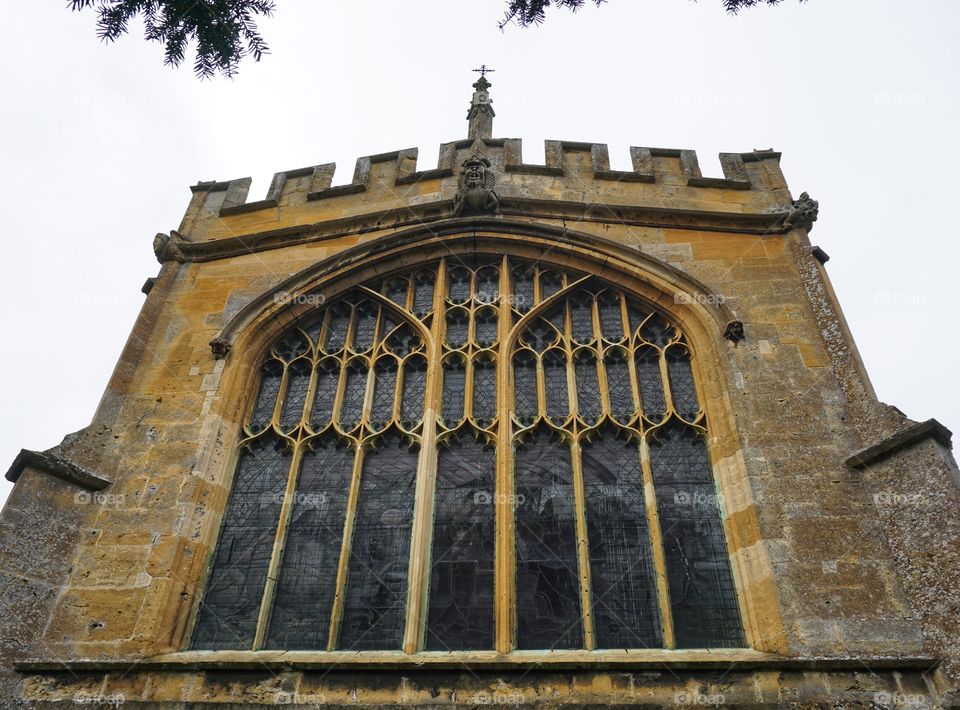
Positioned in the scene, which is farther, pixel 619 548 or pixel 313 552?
pixel 313 552

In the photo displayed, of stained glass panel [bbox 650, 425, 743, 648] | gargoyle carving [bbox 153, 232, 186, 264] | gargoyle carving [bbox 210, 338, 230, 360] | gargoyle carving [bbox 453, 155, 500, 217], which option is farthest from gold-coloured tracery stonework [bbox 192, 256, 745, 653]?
gargoyle carving [bbox 153, 232, 186, 264]

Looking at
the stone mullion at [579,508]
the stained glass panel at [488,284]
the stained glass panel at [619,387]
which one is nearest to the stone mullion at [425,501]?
the stained glass panel at [488,284]

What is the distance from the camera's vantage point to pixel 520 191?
9391mm

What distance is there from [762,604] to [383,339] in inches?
180

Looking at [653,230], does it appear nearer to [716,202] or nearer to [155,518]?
[716,202]

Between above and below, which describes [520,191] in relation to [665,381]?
above

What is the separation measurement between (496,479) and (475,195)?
3767 mm

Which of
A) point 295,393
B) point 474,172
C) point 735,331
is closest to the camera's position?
point 735,331

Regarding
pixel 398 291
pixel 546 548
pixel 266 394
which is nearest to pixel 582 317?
pixel 398 291

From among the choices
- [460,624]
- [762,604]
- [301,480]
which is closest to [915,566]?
[762,604]

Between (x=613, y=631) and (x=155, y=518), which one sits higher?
(x=155, y=518)

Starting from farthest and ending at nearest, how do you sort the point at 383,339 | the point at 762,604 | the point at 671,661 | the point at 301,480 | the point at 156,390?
the point at 383,339
the point at 156,390
the point at 301,480
the point at 762,604
the point at 671,661

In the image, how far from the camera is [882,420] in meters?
6.28

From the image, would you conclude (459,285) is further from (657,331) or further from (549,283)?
(657,331)
